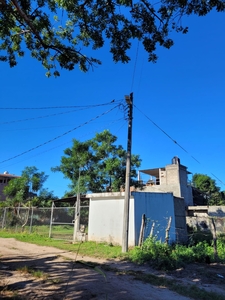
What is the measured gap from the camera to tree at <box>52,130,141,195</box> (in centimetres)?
2294

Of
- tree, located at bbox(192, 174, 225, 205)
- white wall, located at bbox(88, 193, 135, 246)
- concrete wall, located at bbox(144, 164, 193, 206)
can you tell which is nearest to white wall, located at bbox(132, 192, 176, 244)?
white wall, located at bbox(88, 193, 135, 246)

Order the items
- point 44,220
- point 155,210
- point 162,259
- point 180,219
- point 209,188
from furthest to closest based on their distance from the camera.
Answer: point 209,188
point 44,220
point 180,219
point 155,210
point 162,259

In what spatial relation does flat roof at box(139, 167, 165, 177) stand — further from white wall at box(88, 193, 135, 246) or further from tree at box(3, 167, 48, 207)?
white wall at box(88, 193, 135, 246)

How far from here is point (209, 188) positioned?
157 feet

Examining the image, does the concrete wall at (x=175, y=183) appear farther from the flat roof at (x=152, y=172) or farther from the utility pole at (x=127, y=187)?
the utility pole at (x=127, y=187)

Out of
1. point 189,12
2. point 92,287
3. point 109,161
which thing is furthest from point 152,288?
point 109,161

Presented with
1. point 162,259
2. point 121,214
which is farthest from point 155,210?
point 162,259

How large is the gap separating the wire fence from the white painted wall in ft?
2.97

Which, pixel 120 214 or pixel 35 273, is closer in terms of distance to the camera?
pixel 35 273

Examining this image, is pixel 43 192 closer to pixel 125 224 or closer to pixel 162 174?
pixel 162 174

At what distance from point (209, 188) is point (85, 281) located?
46.8 m

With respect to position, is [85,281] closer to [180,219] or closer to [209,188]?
[180,219]

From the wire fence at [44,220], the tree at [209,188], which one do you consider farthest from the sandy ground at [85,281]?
the tree at [209,188]

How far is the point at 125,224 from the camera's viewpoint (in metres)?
10.5
